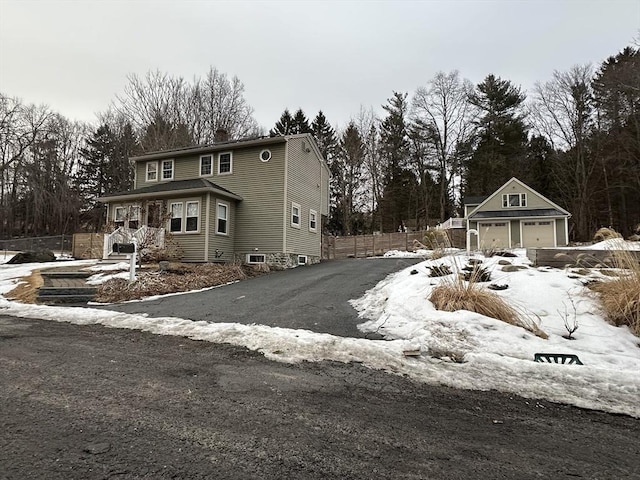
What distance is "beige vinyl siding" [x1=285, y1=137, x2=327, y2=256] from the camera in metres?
15.7

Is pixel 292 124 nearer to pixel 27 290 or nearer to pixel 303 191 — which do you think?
pixel 303 191

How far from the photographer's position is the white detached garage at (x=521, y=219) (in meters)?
22.1

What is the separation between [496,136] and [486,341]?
31068 millimetres

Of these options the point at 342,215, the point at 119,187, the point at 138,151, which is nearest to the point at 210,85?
the point at 138,151

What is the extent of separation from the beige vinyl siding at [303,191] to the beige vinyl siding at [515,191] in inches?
507

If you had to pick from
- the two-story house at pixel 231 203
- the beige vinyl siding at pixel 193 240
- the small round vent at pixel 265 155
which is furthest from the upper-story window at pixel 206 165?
the small round vent at pixel 265 155

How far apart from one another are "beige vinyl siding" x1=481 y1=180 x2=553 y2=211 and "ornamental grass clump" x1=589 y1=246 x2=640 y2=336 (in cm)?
2078

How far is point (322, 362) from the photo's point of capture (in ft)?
12.3

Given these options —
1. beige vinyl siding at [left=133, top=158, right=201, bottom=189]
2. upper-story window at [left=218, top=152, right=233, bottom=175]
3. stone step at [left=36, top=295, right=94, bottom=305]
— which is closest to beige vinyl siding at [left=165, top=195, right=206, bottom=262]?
upper-story window at [left=218, top=152, right=233, bottom=175]

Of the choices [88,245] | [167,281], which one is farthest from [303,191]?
[88,245]

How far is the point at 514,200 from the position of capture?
77.5ft

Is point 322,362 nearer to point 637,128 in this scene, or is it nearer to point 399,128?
point 637,128

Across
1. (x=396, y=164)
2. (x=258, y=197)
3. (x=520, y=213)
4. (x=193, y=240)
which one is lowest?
(x=193, y=240)

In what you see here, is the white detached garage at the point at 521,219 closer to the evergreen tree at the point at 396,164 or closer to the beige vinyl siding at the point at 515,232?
the beige vinyl siding at the point at 515,232
